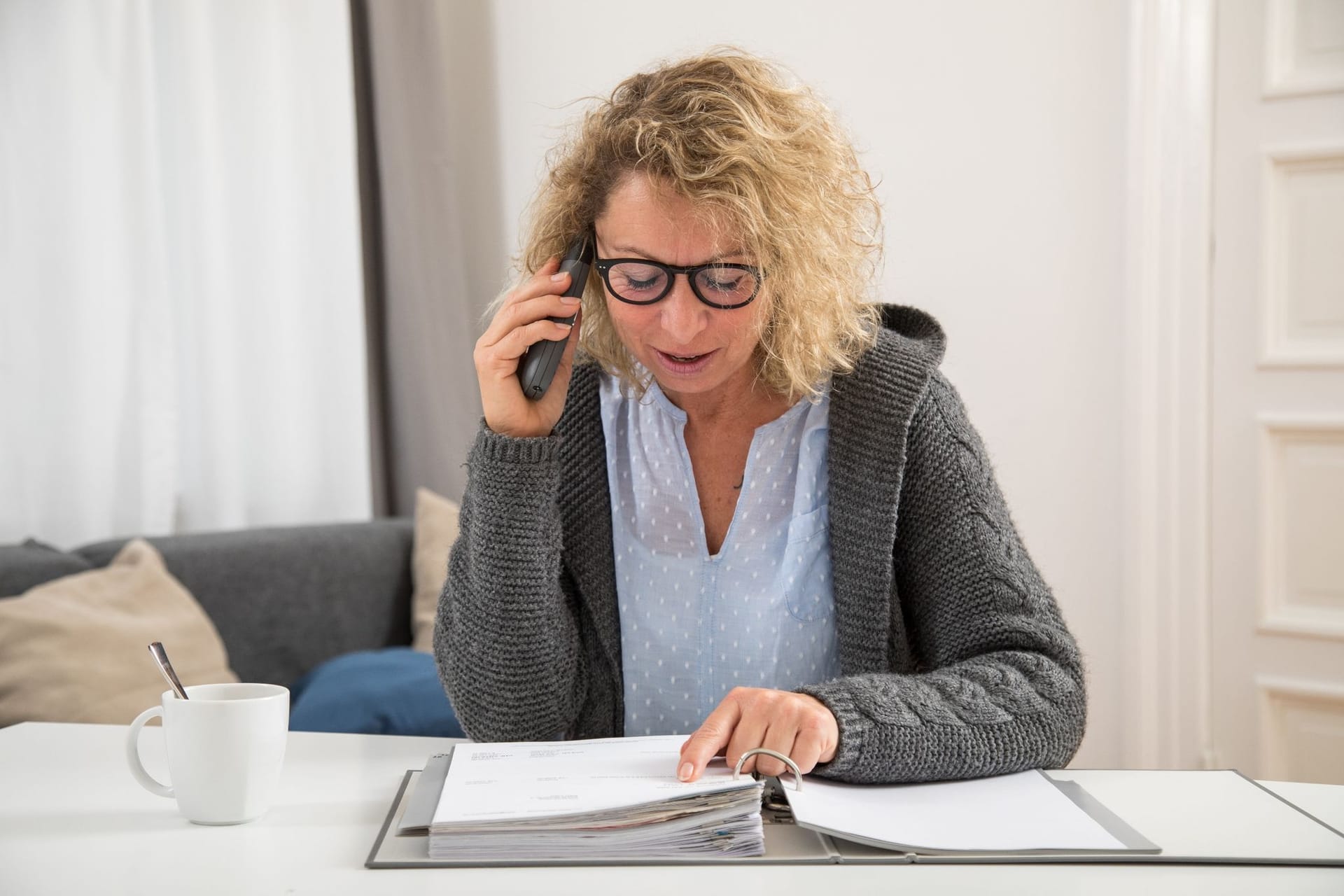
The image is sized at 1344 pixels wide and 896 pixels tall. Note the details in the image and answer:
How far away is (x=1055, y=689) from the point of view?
0.97 meters

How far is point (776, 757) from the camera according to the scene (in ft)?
2.72

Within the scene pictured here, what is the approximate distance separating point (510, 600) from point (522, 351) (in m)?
0.25

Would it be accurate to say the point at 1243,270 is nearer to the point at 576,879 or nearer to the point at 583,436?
the point at 583,436

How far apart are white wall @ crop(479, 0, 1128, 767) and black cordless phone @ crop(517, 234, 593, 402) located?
4.01 ft

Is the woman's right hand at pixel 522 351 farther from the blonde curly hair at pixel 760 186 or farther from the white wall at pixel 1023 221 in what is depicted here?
the white wall at pixel 1023 221

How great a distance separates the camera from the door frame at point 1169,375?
89.7 inches

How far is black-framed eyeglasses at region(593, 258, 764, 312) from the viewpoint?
1.10m

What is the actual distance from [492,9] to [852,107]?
1.12 metres

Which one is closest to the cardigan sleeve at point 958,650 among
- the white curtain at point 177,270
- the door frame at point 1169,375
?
the door frame at point 1169,375

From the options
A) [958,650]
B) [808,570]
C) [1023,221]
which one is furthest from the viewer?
[1023,221]

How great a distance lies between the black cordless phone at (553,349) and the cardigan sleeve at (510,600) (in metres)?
0.06

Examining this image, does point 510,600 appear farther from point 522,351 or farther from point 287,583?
point 287,583

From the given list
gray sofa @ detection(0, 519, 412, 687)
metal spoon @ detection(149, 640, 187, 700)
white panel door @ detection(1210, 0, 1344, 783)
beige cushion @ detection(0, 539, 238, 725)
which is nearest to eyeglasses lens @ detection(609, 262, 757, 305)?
metal spoon @ detection(149, 640, 187, 700)

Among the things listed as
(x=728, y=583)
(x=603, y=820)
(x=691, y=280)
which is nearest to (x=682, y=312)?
(x=691, y=280)
